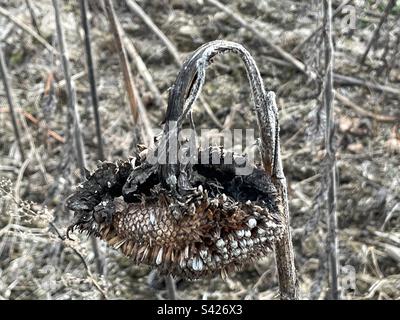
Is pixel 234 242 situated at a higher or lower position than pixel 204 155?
lower

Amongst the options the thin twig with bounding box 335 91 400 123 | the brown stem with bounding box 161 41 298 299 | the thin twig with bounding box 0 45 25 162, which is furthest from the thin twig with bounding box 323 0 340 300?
the thin twig with bounding box 0 45 25 162

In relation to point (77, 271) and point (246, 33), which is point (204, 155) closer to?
point (77, 271)

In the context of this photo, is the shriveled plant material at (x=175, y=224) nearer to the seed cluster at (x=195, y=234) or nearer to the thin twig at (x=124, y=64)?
the seed cluster at (x=195, y=234)

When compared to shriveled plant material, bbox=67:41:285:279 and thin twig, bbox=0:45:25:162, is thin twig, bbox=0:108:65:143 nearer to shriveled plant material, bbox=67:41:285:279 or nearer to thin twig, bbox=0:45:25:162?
thin twig, bbox=0:45:25:162

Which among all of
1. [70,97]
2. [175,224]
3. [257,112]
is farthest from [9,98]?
[175,224]
